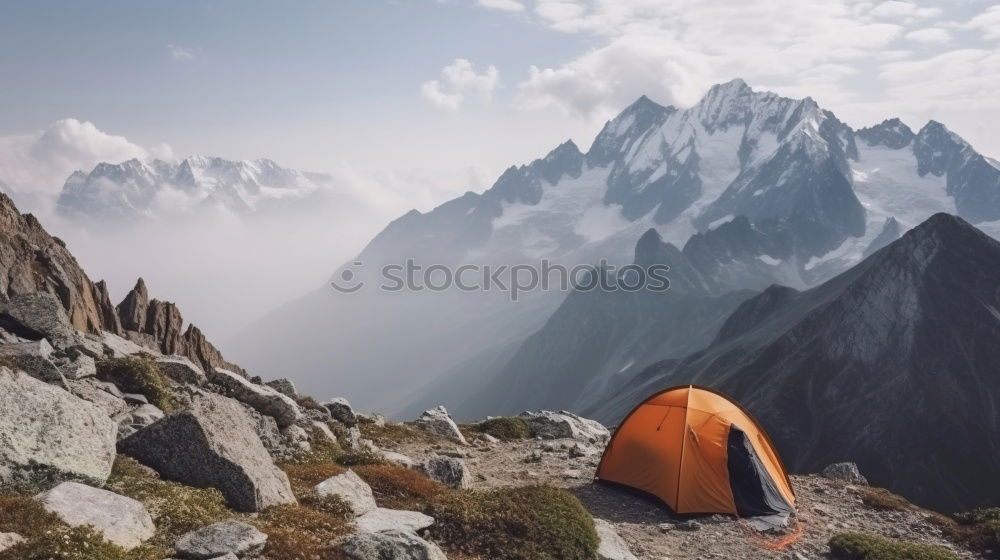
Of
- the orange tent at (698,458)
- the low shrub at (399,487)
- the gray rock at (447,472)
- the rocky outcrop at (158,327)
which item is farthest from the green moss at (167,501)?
the rocky outcrop at (158,327)

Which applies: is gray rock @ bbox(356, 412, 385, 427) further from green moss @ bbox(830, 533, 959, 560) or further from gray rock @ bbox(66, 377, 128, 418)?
green moss @ bbox(830, 533, 959, 560)

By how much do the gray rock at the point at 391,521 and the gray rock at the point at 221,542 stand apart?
2302 mm

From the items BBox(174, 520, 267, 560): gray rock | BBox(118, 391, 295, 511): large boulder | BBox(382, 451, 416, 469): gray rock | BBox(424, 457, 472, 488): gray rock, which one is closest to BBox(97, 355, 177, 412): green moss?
BBox(118, 391, 295, 511): large boulder

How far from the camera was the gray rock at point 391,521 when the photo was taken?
14141mm

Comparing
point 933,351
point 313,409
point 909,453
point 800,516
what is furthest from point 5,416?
point 933,351

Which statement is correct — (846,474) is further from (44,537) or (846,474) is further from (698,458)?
(44,537)

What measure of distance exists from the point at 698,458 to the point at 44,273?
95.4ft

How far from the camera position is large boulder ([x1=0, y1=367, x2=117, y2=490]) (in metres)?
12.7

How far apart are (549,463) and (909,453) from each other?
156566mm

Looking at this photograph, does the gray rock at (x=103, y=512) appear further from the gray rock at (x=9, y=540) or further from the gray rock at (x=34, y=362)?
the gray rock at (x=34, y=362)

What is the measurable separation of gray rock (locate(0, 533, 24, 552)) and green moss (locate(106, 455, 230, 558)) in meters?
1.88

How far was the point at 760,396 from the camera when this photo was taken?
17388 centimetres

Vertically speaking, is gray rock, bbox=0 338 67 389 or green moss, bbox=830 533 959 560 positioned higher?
gray rock, bbox=0 338 67 389

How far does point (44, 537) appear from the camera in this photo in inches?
404
